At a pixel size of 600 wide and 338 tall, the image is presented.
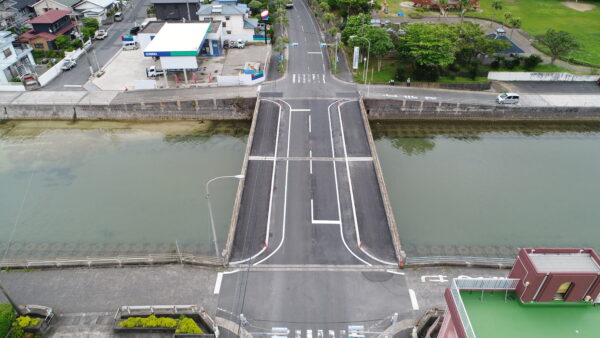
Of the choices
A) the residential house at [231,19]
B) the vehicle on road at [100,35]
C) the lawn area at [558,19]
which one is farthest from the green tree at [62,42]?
the lawn area at [558,19]

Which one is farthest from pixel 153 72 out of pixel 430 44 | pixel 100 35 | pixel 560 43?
pixel 560 43

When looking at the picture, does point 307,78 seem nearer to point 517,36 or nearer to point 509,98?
point 509,98

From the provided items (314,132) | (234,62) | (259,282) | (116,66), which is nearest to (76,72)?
(116,66)

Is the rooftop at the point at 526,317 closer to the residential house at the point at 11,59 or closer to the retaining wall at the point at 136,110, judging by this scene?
the retaining wall at the point at 136,110

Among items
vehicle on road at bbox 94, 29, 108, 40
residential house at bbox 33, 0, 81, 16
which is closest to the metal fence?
vehicle on road at bbox 94, 29, 108, 40

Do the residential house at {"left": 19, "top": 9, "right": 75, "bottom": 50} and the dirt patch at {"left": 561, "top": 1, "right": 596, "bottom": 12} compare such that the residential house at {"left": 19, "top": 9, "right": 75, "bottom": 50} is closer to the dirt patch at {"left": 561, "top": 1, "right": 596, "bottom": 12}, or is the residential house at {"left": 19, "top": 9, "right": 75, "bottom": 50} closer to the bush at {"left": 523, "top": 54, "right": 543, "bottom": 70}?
the bush at {"left": 523, "top": 54, "right": 543, "bottom": 70}

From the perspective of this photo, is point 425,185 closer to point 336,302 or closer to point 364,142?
point 364,142
